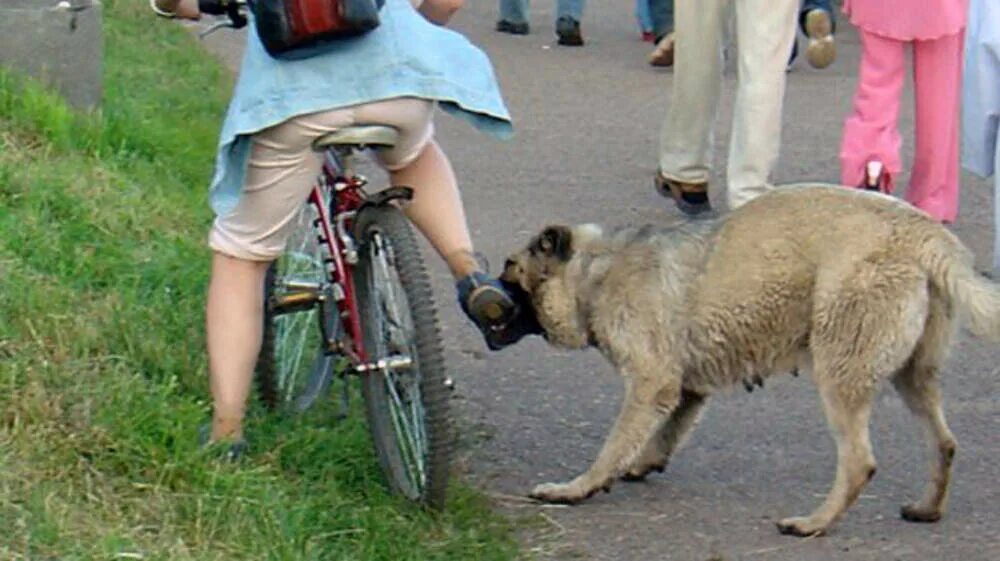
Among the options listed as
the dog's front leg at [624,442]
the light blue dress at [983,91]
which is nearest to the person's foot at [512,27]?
the light blue dress at [983,91]

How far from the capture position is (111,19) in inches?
481

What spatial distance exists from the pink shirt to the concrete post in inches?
122

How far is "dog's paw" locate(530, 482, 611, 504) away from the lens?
5477 mm

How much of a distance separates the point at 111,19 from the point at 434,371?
7.79 m

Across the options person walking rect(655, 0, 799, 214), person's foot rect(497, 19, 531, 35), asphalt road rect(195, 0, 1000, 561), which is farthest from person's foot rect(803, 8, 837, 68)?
person's foot rect(497, 19, 531, 35)

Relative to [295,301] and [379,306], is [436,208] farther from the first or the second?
[295,301]

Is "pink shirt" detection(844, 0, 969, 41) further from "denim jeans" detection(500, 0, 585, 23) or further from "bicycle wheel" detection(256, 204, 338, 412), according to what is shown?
"denim jeans" detection(500, 0, 585, 23)

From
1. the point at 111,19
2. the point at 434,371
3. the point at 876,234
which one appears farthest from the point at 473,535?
the point at 111,19

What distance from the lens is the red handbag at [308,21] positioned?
15.5 feet

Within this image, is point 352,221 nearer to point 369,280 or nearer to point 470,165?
point 369,280

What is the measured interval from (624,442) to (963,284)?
93cm

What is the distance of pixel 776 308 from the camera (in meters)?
5.33

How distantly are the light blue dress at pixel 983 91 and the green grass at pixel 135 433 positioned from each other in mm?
2785

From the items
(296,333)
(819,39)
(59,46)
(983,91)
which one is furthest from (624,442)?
(819,39)
